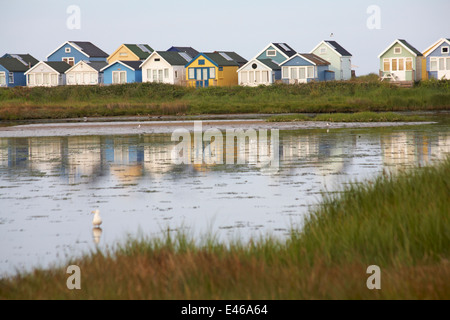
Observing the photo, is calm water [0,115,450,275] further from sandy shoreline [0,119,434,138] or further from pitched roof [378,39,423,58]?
pitched roof [378,39,423,58]

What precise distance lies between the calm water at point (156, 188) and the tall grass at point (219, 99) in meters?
24.9

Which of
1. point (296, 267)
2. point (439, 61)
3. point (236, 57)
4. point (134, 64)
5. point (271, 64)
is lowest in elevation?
Answer: point (296, 267)

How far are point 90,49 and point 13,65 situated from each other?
11.8 meters

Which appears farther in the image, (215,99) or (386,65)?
(386,65)

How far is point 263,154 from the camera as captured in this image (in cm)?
2805

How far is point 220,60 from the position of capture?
300 ft

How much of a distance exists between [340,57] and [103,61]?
1389 inches

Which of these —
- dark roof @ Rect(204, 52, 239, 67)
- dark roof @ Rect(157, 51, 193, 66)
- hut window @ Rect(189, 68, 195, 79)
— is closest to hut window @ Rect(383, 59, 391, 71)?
dark roof @ Rect(204, 52, 239, 67)

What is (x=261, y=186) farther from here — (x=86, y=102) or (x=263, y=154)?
(x=86, y=102)

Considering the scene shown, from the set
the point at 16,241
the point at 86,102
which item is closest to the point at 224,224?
the point at 16,241

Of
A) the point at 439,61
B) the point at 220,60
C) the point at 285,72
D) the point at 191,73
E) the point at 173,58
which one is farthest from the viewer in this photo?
the point at 173,58

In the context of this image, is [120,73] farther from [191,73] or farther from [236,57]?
[236,57]

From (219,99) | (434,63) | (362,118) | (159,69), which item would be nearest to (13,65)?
(159,69)

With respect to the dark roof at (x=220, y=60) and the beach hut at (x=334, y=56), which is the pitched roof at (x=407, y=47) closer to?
the beach hut at (x=334, y=56)
